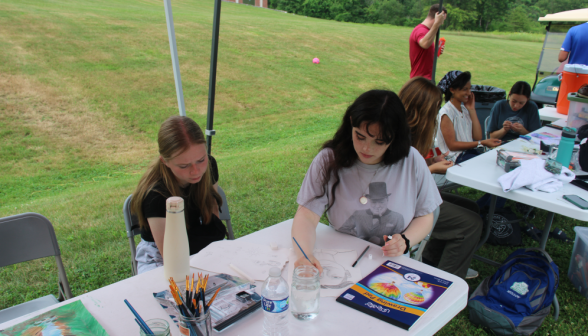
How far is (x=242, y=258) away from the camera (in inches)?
52.3

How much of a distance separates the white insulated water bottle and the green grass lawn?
1.53m

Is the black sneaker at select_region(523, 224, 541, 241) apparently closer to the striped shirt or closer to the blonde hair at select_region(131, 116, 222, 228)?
the striped shirt

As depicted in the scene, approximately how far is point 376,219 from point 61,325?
1.16 meters

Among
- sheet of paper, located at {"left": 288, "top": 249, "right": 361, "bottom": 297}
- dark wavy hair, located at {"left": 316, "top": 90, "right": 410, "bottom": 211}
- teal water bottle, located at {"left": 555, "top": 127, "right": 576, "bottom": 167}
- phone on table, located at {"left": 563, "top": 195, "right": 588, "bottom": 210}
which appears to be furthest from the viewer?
teal water bottle, located at {"left": 555, "top": 127, "right": 576, "bottom": 167}

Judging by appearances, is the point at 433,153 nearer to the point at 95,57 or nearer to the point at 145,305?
the point at 145,305

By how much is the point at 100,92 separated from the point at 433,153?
30.5 feet

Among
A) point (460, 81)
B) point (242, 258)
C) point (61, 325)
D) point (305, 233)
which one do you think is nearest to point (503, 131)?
point (460, 81)

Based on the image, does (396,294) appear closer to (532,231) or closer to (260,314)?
(260,314)

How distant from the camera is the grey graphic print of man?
5.00 feet

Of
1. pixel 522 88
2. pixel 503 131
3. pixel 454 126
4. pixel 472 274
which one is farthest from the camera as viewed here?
pixel 503 131

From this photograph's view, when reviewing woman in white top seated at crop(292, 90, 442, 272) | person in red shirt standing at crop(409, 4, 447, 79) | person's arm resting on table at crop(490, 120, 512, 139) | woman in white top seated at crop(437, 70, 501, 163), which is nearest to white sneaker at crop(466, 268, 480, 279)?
woman in white top seated at crop(437, 70, 501, 163)

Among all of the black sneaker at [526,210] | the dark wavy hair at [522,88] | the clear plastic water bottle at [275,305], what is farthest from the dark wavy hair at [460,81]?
the clear plastic water bottle at [275,305]

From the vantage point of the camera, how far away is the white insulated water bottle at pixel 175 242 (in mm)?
1051

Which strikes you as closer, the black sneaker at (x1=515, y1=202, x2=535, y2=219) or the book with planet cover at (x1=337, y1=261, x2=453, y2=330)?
the book with planet cover at (x1=337, y1=261, x2=453, y2=330)
